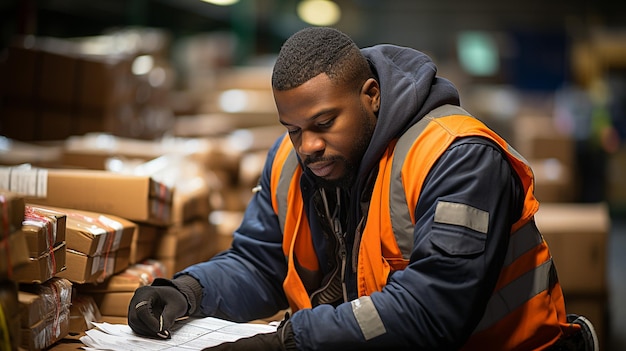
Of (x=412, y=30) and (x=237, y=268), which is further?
(x=412, y=30)

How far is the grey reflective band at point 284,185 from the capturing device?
286 cm

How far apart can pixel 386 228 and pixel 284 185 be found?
54cm

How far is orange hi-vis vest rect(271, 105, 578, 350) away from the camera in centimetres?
241

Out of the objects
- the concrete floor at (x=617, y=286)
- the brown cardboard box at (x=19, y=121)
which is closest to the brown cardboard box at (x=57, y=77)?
the brown cardboard box at (x=19, y=121)

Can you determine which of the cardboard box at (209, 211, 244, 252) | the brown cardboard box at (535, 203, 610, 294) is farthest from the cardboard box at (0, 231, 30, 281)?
the brown cardboard box at (535, 203, 610, 294)

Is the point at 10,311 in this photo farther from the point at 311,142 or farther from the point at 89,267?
the point at 311,142

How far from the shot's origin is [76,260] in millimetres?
2768

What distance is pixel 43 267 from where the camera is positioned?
8.03 feet

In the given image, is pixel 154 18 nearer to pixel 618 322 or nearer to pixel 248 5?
pixel 248 5

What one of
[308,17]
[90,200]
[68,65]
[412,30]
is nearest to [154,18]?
[308,17]

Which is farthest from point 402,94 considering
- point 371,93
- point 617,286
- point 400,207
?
point 617,286

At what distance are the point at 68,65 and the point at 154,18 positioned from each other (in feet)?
20.9

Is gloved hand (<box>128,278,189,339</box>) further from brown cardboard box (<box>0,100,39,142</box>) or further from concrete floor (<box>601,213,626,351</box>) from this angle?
brown cardboard box (<box>0,100,39,142</box>)

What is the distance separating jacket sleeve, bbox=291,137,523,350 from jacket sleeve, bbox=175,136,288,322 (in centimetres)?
66
